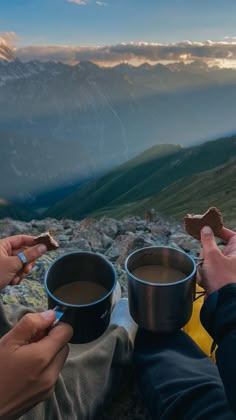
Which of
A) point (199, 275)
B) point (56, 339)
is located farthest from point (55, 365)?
point (199, 275)

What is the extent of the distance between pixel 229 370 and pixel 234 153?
5292 inches

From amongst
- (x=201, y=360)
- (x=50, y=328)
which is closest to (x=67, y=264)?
(x=50, y=328)

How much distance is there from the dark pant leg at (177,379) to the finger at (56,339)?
1028mm

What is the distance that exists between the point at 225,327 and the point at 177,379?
85 cm

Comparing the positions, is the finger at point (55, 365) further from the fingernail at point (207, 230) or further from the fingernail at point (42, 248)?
the fingernail at point (207, 230)

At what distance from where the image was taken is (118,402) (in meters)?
3.15

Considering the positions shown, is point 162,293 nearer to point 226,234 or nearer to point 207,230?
point 207,230

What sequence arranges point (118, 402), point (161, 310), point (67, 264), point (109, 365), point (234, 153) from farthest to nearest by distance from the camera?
point (234, 153) → point (118, 402) → point (109, 365) → point (67, 264) → point (161, 310)

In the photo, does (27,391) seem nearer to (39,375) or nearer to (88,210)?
(39,375)

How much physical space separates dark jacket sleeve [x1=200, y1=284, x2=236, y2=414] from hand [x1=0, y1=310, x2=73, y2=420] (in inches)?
34.4

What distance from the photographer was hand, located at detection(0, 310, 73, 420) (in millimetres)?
1780

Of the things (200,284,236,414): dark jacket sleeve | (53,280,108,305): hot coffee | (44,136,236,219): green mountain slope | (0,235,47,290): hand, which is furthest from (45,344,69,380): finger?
(44,136,236,219): green mountain slope

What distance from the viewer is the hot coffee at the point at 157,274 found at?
2.47 metres

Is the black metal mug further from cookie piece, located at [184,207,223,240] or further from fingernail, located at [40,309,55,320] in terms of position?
cookie piece, located at [184,207,223,240]
